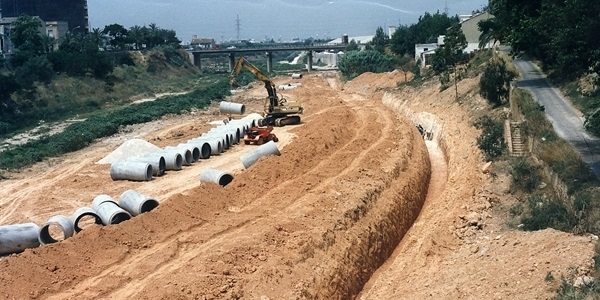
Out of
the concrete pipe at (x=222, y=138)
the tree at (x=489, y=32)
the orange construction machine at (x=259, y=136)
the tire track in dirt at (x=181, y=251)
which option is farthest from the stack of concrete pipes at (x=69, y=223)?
the tree at (x=489, y=32)

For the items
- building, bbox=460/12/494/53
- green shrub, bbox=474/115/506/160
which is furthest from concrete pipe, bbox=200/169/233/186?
building, bbox=460/12/494/53

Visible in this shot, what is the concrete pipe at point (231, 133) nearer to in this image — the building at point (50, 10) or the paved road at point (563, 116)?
the paved road at point (563, 116)

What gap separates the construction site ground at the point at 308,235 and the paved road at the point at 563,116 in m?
3.20

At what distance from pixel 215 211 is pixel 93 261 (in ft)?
19.1

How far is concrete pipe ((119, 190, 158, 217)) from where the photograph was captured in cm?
2352

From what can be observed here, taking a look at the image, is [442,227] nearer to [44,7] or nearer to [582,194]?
[582,194]

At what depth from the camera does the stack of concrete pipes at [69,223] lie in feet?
67.8

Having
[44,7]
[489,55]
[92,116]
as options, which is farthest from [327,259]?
[44,7]

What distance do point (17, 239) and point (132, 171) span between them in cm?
1070

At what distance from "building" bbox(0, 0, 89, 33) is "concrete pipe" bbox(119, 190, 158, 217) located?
109 metres

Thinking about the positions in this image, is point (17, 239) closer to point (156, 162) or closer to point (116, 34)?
point (156, 162)

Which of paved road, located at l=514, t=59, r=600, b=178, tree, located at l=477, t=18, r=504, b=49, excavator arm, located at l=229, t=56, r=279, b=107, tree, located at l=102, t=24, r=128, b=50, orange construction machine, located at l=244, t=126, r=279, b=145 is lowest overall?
orange construction machine, located at l=244, t=126, r=279, b=145

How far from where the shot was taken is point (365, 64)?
315ft

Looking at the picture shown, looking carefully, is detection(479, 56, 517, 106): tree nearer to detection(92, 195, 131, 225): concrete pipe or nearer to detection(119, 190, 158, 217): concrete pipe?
detection(119, 190, 158, 217): concrete pipe
